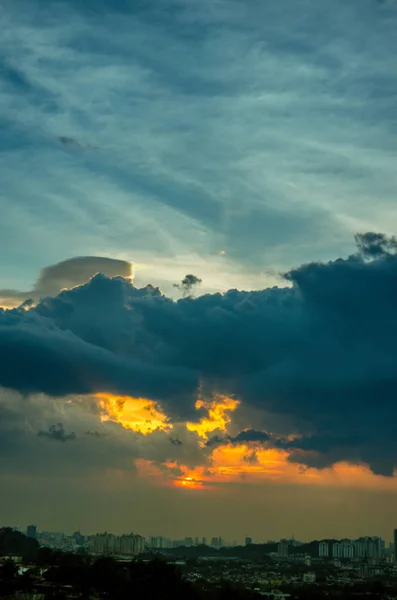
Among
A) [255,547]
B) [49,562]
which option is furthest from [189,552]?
[49,562]

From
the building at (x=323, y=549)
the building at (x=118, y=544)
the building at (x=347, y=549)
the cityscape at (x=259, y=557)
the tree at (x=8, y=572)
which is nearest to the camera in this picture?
the tree at (x=8, y=572)

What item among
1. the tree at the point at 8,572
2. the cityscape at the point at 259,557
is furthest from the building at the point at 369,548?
the tree at the point at 8,572

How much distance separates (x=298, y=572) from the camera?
113 metres

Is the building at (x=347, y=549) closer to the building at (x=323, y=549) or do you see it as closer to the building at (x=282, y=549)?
the building at (x=323, y=549)

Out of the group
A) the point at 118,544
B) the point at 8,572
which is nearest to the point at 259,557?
the point at 118,544

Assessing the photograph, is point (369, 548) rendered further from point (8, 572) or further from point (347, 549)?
point (8, 572)

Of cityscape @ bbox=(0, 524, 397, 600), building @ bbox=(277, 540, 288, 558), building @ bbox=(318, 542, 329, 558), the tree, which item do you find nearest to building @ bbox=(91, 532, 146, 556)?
cityscape @ bbox=(0, 524, 397, 600)

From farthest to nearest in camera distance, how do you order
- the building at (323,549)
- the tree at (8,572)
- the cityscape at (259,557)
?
the building at (323,549) → the cityscape at (259,557) → the tree at (8,572)

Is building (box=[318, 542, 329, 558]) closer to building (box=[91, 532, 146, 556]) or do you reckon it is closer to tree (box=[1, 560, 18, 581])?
building (box=[91, 532, 146, 556])

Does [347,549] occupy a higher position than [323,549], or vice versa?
[347,549]

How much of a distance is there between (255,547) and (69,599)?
4686 inches

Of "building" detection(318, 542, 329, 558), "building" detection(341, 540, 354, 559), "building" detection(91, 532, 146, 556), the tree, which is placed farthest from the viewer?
"building" detection(318, 542, 329, 558)

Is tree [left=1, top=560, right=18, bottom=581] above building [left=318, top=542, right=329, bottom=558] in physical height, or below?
above

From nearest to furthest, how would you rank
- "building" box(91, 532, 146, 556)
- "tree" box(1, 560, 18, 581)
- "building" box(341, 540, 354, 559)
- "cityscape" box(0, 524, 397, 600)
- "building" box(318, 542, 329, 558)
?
1. "tree" box(1, 560, 18, 581)
2. "cityscape" box(0, 524, 397, 600)
3. "building" box(91, 532, 146, 556)
4. "building" box(341, 540, 354, 559)
5. "building" box(318, 542, 329, 558)
